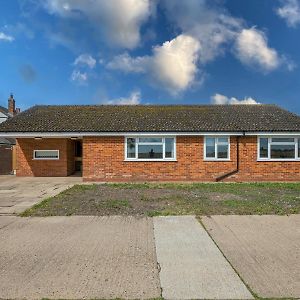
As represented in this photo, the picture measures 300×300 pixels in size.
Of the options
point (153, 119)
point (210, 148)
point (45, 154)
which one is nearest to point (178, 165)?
point (210, 148)

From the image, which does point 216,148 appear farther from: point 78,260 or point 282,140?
point 78,260

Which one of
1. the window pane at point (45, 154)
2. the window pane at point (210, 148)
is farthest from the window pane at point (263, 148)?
the window pane at point (45, 154)

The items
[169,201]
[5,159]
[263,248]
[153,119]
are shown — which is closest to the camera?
[263,248]

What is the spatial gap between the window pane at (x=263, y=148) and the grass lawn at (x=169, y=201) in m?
3.04

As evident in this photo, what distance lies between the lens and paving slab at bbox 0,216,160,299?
4102 millimetres

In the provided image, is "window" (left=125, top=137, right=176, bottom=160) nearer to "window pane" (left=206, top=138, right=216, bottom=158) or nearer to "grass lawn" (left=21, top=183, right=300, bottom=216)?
"window pane" (left=206, top=138, right=216, bottom=158)

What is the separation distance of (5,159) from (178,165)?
468 inches

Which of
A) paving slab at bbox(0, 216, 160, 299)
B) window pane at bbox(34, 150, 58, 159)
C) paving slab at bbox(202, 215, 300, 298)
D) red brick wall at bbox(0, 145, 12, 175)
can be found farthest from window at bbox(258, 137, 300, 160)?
red brick wall at bbox(0, 145, 12, 175)

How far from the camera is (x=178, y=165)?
1627cm

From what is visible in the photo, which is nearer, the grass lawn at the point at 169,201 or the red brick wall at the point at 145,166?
the grass lawn at the point at 169,201

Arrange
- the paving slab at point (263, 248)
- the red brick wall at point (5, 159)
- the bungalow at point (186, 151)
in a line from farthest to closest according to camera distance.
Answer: the red brick wall at point (5, 159)
the bungalow at point (186, 151)
the paving slab at point (263, 248)

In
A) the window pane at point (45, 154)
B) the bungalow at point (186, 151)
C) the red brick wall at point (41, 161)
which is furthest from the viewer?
the window pane at point (45, 154)

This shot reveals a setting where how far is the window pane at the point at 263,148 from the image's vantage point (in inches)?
643

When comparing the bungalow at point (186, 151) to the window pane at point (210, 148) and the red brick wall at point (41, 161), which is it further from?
the red brick wall at point (41, 161)
